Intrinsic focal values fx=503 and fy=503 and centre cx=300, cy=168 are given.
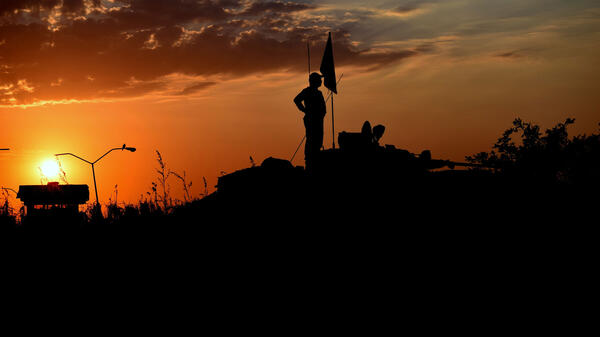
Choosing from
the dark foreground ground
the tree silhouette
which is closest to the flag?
the dark foreground ground

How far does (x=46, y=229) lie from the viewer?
11.8 metres

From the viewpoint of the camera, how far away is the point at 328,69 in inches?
576

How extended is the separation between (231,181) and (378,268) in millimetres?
6172

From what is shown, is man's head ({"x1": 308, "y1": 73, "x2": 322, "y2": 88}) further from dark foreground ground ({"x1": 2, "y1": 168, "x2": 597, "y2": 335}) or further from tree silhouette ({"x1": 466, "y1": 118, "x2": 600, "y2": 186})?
tree silhouette ({"x1": 466, "y1": 118, "x2": 600, "y2": 186})

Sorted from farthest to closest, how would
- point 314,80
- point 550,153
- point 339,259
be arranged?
point 550,153
point 314,80
point 339,259

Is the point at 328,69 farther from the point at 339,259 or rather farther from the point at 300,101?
the point at 339,259

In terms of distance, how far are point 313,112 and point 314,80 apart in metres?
0.91

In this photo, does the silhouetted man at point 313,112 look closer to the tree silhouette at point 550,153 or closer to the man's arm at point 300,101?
the man's arm at point 300,101

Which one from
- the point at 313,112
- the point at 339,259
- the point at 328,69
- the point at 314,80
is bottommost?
the point at 339,259

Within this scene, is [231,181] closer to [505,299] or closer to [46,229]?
[46,229]

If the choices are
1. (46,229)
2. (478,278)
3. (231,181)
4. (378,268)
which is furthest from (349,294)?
(46,229)

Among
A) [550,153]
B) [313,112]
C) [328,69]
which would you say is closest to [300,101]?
[313,112]

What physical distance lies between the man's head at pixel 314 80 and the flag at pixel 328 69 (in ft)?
1.15

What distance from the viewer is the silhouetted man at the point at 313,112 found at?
47.0 ft
